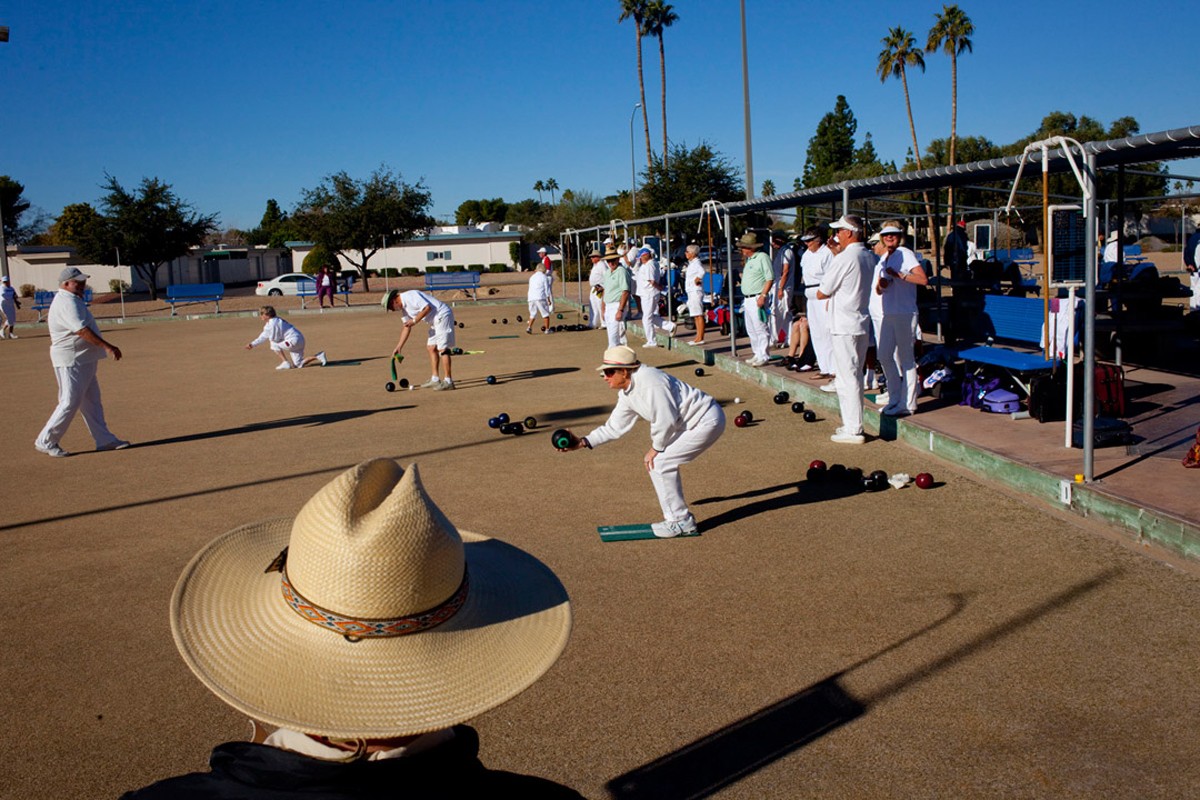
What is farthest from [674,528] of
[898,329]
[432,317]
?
[432,317]

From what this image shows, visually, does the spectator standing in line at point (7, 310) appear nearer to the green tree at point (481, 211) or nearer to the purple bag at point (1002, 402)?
the purple bag at point (1002, 402)

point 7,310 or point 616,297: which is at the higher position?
point 7,310

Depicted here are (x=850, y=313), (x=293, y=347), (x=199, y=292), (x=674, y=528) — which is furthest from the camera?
(x=199, y=292)

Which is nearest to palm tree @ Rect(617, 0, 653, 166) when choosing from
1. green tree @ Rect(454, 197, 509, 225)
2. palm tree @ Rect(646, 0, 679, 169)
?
palm tree @ Rect(646, 0, 679, 169)

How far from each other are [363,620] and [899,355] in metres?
9.68

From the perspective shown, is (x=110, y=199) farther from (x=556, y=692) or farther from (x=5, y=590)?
(x=556, y=692)

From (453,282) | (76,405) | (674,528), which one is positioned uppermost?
(453,282)

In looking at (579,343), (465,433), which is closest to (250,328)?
(579,343)

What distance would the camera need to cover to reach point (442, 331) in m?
14.8

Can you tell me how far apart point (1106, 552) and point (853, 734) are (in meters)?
3.23

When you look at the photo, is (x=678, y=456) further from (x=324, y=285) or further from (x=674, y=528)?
(x=324, y=285)

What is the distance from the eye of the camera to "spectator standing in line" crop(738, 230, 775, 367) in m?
15.1

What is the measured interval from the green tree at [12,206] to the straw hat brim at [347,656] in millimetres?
99284

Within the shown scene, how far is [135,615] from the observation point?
6.09 m
